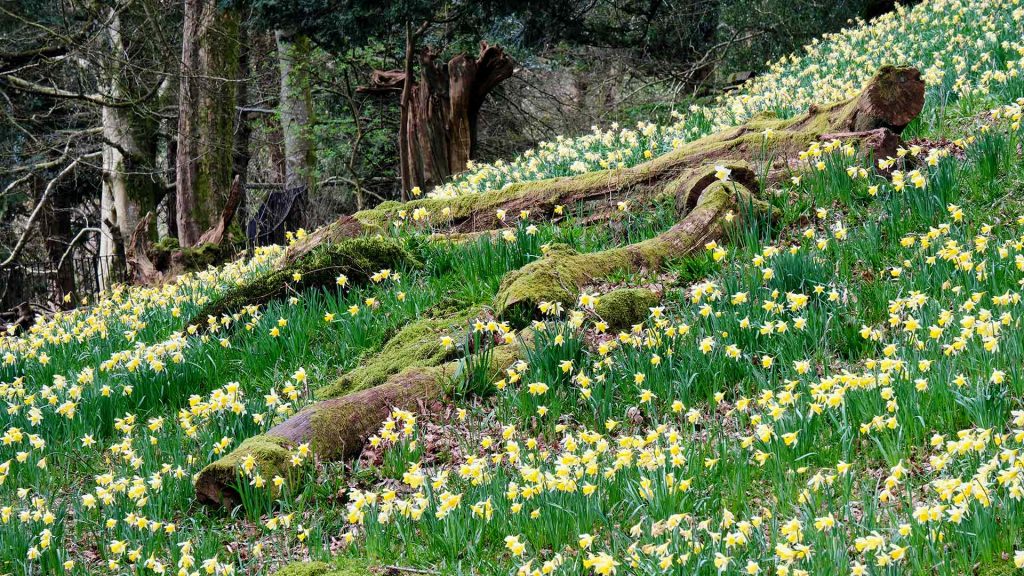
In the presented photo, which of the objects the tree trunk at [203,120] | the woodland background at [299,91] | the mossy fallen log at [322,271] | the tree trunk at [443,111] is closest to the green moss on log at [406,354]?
the mossy fallen log at [322,271]

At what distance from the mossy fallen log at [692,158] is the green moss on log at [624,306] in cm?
188

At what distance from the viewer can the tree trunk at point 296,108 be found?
1655 cm

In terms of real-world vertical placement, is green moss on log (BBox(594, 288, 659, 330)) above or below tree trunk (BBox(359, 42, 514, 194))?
below

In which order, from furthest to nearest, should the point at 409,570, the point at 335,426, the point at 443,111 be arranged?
1. the point at 443,111
2. the point at 335,426
3. the point at 409,570

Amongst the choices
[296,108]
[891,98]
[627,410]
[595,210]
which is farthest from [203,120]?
[627,410]

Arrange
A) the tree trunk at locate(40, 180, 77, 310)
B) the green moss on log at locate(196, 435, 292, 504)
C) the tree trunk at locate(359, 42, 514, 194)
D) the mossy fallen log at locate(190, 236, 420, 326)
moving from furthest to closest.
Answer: the tree trunk at locate(40, 180, 77, 310) → the tree trunk at locate(359, 42, 514, 194) → the mossy fallen log at locate(190, 236, 420, 326) → the green moss on log at locate(196, 435, 292, 504)

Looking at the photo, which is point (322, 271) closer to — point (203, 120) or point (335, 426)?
point (335, 426)

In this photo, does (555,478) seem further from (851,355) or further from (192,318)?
(192,318)

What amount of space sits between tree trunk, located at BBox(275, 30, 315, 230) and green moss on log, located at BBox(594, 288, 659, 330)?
→ 12302 millimetres

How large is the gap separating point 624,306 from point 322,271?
2554mm

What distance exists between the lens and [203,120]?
44.1 ft

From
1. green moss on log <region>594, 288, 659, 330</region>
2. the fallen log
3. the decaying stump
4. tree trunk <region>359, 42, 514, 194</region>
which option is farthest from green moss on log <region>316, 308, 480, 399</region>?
tree trunk <region>359, 42, 514, 194</region>

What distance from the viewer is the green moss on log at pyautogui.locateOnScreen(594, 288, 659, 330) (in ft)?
15.6

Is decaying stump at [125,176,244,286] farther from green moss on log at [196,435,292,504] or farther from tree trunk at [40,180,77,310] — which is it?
green moss on log at [196,435,292,504]
